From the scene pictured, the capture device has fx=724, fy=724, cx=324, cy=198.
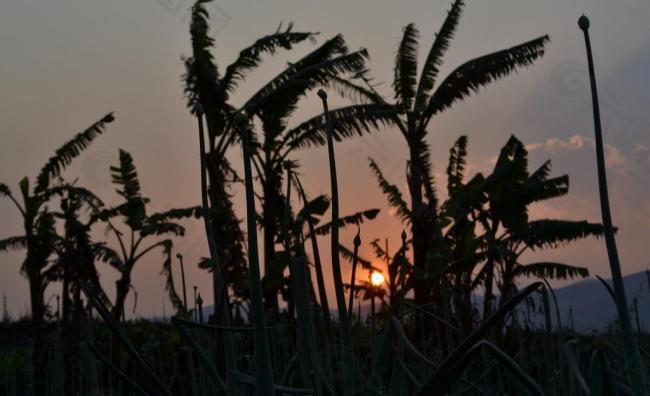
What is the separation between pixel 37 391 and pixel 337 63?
33.5ft

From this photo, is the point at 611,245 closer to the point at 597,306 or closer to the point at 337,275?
the point at 337,275

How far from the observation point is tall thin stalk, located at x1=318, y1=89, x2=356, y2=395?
0.66 metres

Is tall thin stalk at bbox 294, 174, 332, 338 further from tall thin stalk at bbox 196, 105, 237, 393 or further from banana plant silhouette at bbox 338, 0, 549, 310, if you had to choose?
banana plant silhouette at bbox 338, 0, 549, 310

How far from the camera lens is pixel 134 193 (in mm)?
18016

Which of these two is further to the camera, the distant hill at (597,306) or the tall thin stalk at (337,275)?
the distant hill at (597,306)

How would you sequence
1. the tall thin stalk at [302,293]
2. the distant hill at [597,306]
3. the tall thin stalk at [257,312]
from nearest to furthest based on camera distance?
the tall thin stalk at [257,312], the tall thin stalk at [302,293], the distant hill at [597,306]

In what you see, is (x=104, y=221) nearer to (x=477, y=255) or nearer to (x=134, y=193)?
(x=134, y=193)

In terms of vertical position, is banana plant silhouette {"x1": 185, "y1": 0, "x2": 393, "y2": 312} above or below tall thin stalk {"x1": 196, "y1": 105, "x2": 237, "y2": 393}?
above

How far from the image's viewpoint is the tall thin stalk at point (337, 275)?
0.66m

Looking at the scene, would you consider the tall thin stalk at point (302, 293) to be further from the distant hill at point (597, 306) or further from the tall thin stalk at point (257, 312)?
the distant hill at point (597, 306)

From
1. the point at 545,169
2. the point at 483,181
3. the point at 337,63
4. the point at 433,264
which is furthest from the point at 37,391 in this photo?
the point at 545,169

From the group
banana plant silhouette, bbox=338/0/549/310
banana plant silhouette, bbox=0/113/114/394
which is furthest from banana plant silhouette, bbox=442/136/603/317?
banana plant silhouette, bbox=0/113/114/394

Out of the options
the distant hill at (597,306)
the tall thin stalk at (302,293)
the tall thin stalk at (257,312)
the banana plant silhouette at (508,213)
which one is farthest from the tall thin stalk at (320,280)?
the banana plant silhouette at (508,213)

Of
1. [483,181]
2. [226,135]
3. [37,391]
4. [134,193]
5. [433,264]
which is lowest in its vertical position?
[37,391]
